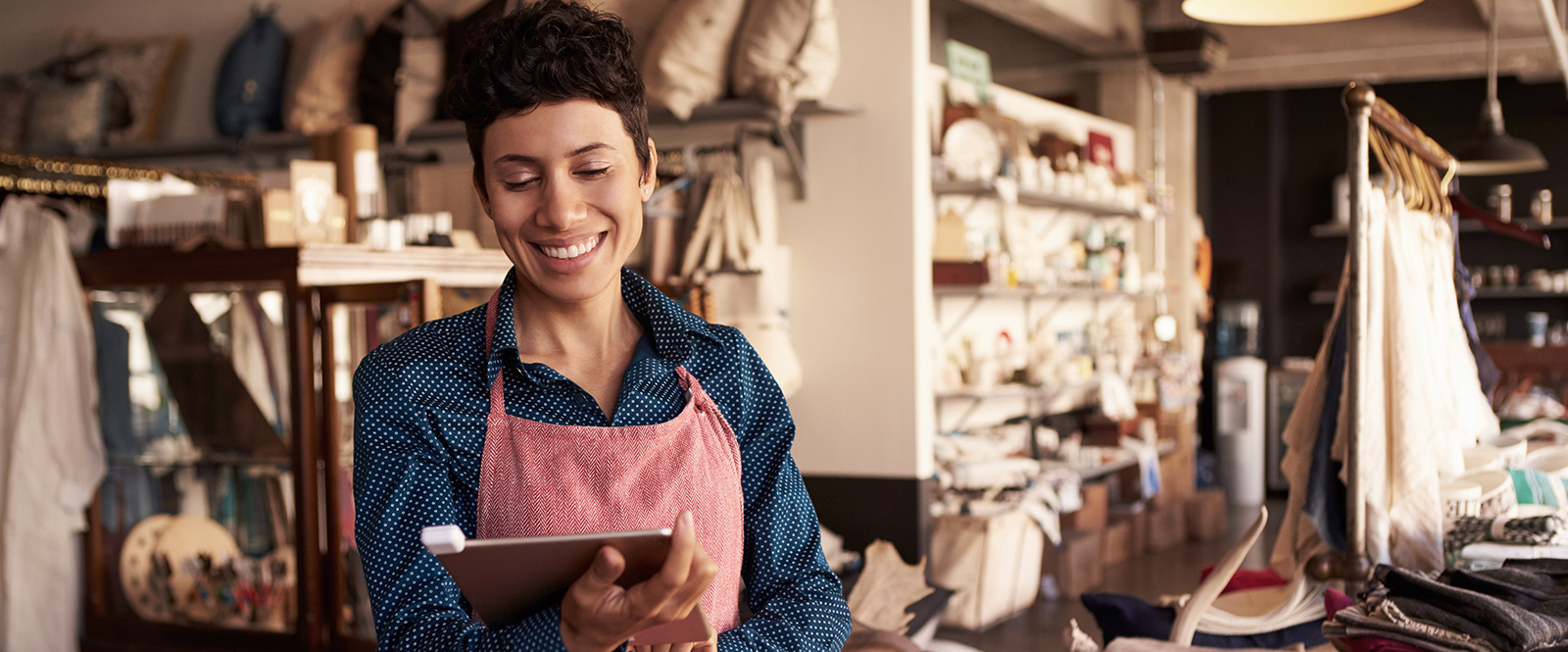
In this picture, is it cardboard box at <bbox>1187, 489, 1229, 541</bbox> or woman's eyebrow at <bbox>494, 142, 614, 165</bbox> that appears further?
cardboard box at <bbox>1187, 489, 1229, 541</bbox>

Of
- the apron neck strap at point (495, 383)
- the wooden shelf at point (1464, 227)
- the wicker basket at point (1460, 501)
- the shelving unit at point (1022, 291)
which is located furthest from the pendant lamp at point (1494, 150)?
the apron neck strap at point (495, 383)

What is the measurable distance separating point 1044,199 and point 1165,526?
2267 millimetres

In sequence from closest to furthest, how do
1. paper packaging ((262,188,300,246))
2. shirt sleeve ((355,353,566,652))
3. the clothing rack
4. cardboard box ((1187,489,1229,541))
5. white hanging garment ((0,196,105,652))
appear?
shirt sleeve ((355,353,566,652)) → the clothing rack → paper packaging ((262,188,300,246)) → white hanging garment ((0,196,105,652)) → cardboard box ((1187,489,1229,541))

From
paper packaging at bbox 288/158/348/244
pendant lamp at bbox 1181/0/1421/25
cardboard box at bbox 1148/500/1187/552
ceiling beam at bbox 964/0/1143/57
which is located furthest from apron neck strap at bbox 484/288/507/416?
cardboard box at bbox 1148/500/1187/552

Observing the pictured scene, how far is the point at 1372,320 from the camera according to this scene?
2.76m

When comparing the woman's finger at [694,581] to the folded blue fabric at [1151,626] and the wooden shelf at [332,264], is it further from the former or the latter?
the wooden shelf at [332,264]

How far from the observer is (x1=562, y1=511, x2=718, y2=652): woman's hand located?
3.22ft

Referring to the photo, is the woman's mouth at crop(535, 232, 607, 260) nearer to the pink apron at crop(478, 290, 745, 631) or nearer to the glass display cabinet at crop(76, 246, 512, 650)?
the pink apron at crop(478, 290, 745, 631)

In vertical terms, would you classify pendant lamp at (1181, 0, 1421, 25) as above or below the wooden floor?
above

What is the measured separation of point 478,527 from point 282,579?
303 cm

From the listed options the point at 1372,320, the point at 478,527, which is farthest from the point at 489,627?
the point at 1372,320

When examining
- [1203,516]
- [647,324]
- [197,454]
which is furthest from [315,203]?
[1203,516]

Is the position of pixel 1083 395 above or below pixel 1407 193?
below

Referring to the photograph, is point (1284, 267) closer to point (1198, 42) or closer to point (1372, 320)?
point (1198, 42)
